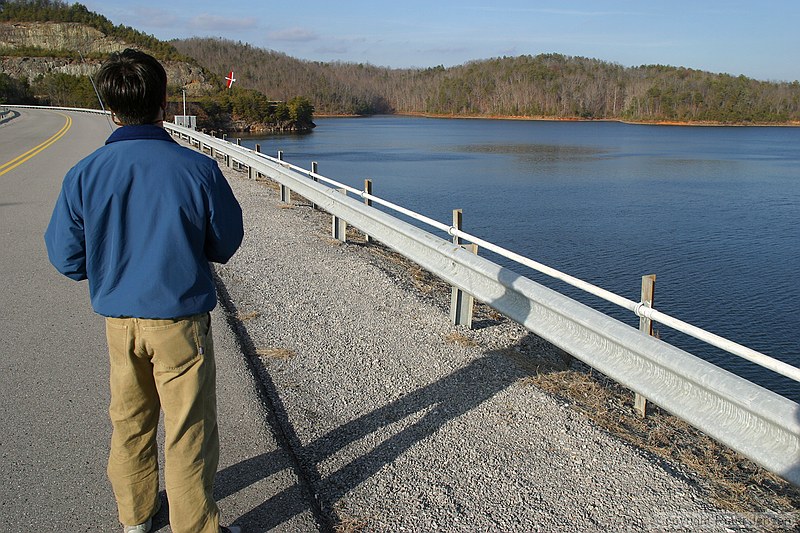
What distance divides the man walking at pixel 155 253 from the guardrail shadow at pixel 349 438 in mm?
527

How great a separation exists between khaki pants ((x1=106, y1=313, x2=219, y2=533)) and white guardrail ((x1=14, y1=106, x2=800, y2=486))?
217 centimetres

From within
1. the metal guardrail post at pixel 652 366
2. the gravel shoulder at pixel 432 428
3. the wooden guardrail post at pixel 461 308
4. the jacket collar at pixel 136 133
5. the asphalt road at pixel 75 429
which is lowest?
the asphalt road at pixel 75 429

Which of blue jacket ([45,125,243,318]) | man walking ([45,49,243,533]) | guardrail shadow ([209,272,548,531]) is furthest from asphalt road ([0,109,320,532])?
blue jacket ([45,125,243,318])

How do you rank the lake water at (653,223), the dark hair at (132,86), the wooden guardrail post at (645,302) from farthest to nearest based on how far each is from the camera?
the lake water at (653,223) → the wooden guardrail post at (645,302) → the dark hair at (132,86)

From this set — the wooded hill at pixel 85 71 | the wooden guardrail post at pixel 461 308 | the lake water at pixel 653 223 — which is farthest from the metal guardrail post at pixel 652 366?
the wooded hill at pixel 85 71

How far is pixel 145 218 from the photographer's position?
2.87 metres

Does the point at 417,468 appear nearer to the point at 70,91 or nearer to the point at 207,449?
the point at 207,449

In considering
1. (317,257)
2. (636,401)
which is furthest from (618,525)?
(317,257)

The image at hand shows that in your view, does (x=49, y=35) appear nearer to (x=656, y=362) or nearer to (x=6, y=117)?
(x=6, y=117)

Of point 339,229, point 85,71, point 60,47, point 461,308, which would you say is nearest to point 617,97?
point 85,71

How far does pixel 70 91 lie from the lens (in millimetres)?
105125

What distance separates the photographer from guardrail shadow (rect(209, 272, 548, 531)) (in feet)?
11.5

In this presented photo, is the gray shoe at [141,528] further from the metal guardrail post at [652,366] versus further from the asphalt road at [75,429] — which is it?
the metal guardrail post at [652,366]

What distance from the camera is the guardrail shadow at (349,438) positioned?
3.52 metres
